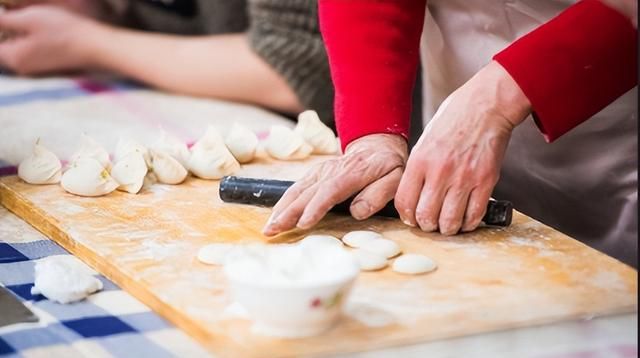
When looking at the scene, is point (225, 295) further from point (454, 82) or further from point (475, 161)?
point (454, 82)

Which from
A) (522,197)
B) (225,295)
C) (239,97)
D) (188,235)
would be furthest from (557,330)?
(239,97)

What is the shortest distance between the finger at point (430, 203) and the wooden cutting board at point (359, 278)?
24mm

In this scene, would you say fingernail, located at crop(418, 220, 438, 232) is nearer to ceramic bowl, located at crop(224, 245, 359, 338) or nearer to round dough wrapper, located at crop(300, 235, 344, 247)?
round dough wrapper, located at crop(300, 235, 344, 247)

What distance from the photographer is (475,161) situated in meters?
1.22

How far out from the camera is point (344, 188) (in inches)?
49.8

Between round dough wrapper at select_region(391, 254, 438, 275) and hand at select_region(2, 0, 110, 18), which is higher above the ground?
hand at select_region(2, 0, 110, 18)

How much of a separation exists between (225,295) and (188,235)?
0.21m

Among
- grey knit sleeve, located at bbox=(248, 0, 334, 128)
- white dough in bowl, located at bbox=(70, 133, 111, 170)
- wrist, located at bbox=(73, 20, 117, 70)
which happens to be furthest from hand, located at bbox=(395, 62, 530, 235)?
wrist, located at bbox=(73, 20, 117, 70)

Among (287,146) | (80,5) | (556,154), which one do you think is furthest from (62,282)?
(80,5)

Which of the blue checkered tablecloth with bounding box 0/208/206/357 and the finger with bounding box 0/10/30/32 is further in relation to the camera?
the finger with bounding box 0/10/30/32

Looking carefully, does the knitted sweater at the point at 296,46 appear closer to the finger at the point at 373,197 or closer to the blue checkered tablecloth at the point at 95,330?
the finger at the point at 373,197

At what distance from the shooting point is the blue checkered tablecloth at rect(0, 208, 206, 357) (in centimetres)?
99

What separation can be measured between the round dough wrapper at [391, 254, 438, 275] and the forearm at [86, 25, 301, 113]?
1.09 meters

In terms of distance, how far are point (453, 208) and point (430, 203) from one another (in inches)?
1.0
